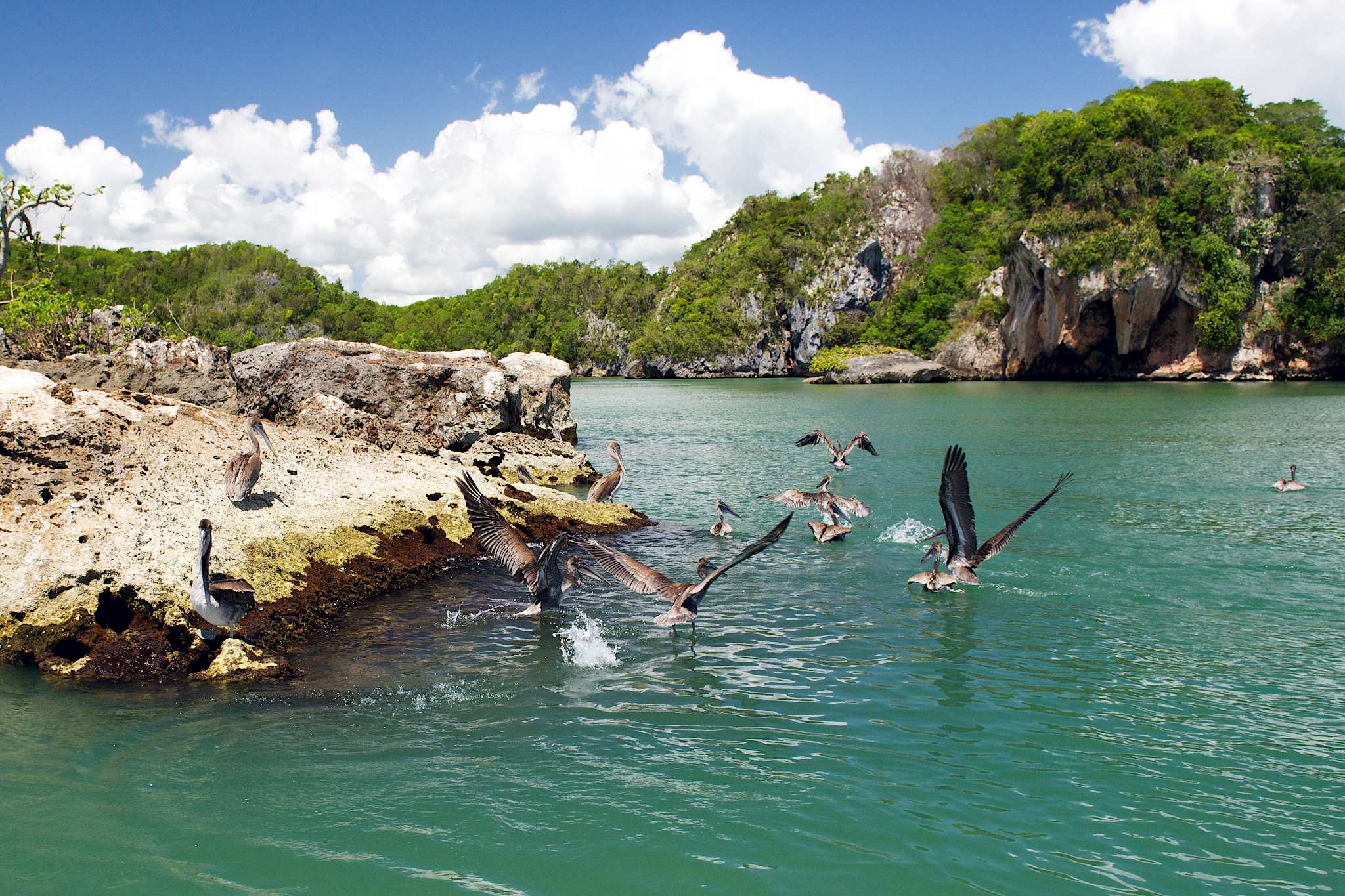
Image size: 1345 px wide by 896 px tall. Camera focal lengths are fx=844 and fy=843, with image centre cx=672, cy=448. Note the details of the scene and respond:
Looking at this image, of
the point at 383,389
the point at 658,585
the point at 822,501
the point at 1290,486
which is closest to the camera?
the point at 658,585

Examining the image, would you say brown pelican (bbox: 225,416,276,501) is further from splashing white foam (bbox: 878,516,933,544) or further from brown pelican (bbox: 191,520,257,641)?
splashing white foam (bbox: 878,516,933,544)

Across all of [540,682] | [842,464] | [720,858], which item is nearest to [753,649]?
[540,682]

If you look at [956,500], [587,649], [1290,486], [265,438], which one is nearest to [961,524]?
[956,500]

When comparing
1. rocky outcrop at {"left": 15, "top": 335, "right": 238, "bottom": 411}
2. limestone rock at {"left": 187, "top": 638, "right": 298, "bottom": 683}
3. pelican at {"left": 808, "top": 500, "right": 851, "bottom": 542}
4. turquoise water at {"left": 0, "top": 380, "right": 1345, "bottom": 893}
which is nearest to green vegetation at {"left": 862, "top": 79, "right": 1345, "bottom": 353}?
pelican at {"left": 808, "top": 500, "right": 851, "bottom": 542}

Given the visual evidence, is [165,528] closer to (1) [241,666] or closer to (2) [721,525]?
(1) [241,666]

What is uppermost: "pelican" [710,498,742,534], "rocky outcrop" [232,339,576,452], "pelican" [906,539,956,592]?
"rocky outcrop" [232,339,576,452]

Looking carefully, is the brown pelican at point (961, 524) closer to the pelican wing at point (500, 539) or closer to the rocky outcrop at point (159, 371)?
the pelican wing at point (500, 539)

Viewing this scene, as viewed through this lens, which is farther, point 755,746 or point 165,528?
point 165,528

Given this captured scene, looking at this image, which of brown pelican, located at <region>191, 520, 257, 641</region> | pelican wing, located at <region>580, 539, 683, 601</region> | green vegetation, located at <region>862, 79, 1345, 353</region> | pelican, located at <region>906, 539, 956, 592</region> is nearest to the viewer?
brown pelican, located at <region>191, 520, 257, 641</region>

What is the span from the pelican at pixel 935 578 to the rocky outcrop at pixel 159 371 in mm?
11721

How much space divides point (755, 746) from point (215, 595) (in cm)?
508

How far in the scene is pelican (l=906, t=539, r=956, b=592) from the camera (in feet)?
36.9

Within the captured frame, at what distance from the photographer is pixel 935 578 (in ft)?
37.0

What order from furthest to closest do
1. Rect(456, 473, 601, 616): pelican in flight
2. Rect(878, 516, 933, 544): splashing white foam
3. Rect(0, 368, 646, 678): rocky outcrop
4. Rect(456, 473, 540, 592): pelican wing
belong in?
Rect(878, 516, 933, 544): splashing white foam < Rect(456, 473, 540, 592): pelican wing < Rect(456, 473, 601, 616): pelican in flight < Rect(0, 368, 646, 678): rocky outcrop
